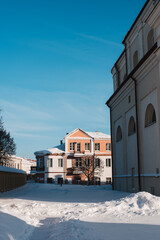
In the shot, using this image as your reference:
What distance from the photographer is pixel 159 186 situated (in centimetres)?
→ 1695

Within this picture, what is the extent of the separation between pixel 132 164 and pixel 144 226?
14.6m

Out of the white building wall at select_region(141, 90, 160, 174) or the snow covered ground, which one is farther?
the white building wall at select_region(141, 90, 160, 174)

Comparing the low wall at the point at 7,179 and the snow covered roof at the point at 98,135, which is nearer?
the low wall at the point at 7,179

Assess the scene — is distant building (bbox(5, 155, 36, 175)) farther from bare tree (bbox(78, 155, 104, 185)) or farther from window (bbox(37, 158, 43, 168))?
bare tree (bbox(78, 155, 104, 185))

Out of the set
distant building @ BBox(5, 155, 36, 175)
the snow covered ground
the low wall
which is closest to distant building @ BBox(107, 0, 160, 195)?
the snow covered ground

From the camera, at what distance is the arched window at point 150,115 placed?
19.4 metres

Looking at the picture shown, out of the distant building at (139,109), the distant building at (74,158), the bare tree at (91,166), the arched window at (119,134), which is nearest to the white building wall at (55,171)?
the distant building at (74,158)

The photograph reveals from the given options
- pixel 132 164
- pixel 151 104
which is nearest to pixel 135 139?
pixel 132 164

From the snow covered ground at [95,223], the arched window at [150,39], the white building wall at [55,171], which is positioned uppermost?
the arched window at [150,39]

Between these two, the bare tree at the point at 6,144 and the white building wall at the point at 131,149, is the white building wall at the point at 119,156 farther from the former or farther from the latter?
the bare tree at the point at 6,144

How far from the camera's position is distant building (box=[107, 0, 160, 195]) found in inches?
698

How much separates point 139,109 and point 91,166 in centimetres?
2929

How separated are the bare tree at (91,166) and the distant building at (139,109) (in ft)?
65.0

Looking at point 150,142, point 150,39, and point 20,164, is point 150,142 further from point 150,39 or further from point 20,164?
point 20,164
